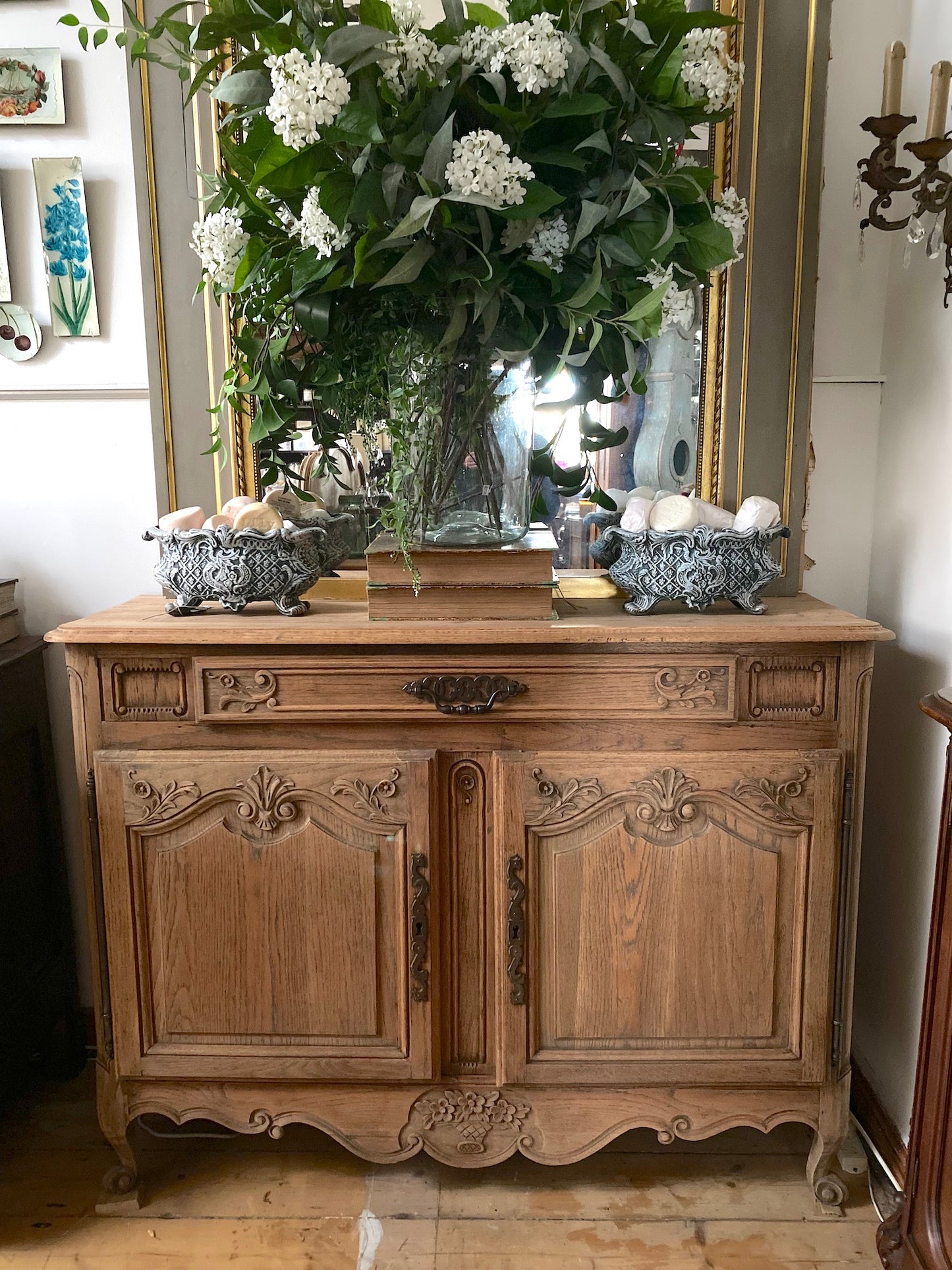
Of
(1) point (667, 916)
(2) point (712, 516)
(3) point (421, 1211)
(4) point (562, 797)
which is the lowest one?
(3) point (421, 1211)

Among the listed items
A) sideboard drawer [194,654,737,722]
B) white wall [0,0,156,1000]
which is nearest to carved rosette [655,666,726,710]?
sideboard drawer [194,654,737,722]

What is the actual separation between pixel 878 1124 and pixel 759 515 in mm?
1134

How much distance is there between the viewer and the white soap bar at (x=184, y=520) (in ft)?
4.95

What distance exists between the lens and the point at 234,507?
62.6 inches

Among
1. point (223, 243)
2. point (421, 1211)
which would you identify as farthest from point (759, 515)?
point (421, 1211)

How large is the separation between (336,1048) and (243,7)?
1555 millimetres

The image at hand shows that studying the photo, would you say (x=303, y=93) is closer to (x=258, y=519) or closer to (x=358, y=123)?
(x=358, y=123)

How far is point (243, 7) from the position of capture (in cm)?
121

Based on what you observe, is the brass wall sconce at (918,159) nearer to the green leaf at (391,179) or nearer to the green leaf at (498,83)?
the green leaf at (498,83)

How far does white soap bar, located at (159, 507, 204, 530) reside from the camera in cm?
151

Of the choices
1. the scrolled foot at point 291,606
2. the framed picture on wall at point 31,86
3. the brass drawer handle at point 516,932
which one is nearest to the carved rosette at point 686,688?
the brass drawer handle at point 516,932

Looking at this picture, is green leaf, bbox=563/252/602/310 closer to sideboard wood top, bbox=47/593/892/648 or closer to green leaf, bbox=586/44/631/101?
green leaf, bbox=586/44/631/101

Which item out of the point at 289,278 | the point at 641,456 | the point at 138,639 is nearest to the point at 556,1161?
the point at 138,639

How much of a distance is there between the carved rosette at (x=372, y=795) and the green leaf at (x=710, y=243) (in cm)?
90
